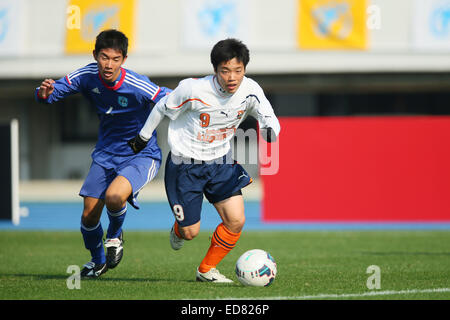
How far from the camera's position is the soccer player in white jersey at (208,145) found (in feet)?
21.4

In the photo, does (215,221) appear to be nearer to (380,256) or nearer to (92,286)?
(380,256)

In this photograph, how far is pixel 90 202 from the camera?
23.4ft

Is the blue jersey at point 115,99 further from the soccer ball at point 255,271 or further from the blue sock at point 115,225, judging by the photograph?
the soccer ball at point 255,271

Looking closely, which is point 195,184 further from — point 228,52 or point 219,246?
point 228,52

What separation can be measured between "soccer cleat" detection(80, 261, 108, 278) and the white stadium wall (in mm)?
14366

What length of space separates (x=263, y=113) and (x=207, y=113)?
50 centimetres

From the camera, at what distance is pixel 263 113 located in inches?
258

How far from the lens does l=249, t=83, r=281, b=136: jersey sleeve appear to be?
6.52 m

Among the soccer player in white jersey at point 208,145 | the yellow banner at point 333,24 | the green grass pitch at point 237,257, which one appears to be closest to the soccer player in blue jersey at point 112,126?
the soccer player in white jersey at point 208,145

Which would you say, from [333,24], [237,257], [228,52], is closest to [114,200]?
[228,52]

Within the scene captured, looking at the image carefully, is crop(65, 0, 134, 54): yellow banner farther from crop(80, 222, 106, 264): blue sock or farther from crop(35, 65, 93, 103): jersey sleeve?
crop(80, 222, 106, 264): blue sock

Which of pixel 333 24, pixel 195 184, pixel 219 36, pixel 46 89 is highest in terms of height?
pixel 333 24
